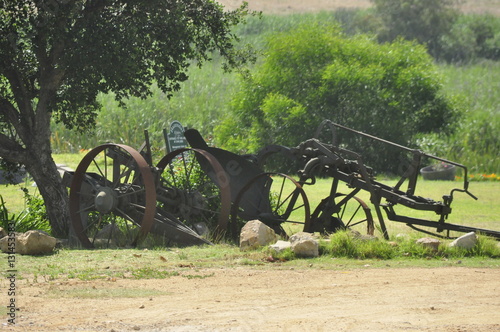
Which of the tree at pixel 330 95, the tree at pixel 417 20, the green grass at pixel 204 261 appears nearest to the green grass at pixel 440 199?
the green grass at pixel 204 261

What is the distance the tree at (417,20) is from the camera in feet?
186

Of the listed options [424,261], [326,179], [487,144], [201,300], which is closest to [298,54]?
[326,179]

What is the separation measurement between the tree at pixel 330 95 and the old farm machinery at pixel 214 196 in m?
12.1

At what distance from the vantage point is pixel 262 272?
32.1 feet

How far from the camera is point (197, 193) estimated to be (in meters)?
13.3

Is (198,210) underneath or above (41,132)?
underneath

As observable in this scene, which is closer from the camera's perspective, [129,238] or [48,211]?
[129,238]

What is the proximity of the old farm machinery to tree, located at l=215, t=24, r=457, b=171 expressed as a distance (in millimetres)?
12099

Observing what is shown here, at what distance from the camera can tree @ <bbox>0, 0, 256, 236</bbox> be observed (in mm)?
13094

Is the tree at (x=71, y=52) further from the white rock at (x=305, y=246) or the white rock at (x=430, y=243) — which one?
the white rock at (x=430, y=243)

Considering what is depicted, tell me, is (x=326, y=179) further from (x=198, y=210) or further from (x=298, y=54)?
(x=198, y=210)

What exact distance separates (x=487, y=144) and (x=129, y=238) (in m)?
21.1

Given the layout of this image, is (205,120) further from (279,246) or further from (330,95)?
(279,246)

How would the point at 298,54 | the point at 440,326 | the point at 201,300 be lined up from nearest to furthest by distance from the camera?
the point at 440,326 → the point at 201,300 → the point at 298,54
